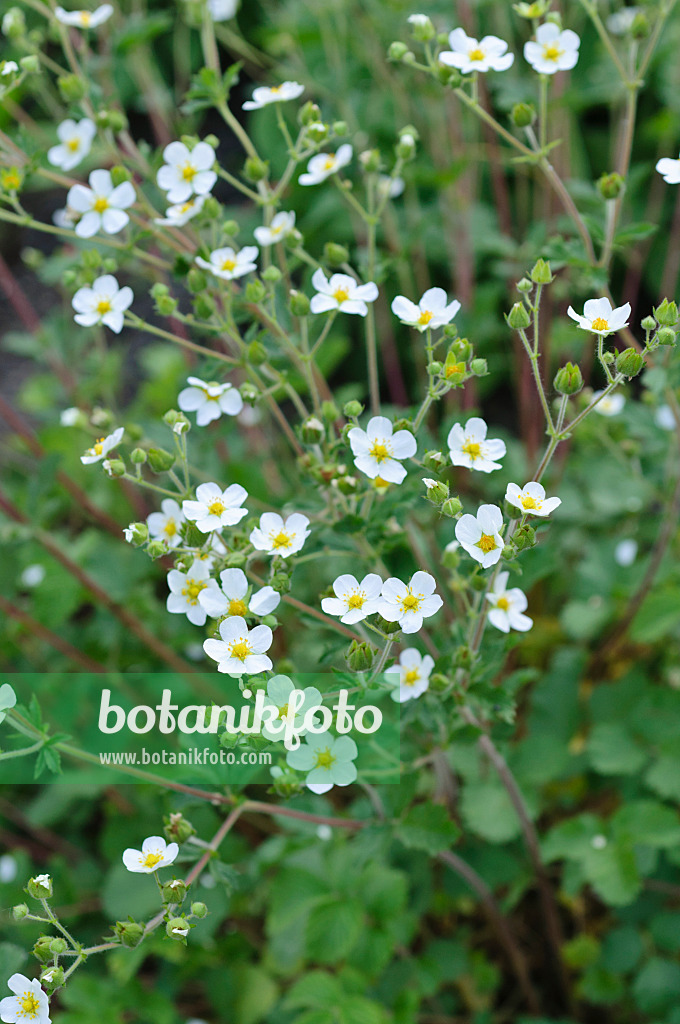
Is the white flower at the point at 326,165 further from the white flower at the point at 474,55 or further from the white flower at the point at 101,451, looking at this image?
the white flower at the point at 101,451

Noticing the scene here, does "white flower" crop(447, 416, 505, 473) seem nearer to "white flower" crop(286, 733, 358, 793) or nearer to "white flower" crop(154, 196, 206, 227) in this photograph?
"white flower" crop(286, 733, 358, 793)

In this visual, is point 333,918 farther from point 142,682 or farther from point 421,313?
point 421,313

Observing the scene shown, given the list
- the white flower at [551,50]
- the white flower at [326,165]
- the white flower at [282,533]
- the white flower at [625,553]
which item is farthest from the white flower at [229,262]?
the white flower at [625,553]

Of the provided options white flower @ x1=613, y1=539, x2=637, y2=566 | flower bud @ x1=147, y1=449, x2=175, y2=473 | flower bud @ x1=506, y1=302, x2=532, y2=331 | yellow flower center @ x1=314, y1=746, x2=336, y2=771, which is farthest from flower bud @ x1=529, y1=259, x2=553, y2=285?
white flower @ x1=613, y1=539, x2=637, y2=566

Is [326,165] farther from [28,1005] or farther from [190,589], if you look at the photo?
[28,1005]

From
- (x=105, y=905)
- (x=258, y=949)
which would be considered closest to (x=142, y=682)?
(x=105, y=905)

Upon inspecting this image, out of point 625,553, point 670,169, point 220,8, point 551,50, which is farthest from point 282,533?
point 220,8

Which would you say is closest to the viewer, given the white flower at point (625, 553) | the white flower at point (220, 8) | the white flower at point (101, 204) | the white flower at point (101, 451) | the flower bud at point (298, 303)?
the white flower at point (101, 451)
